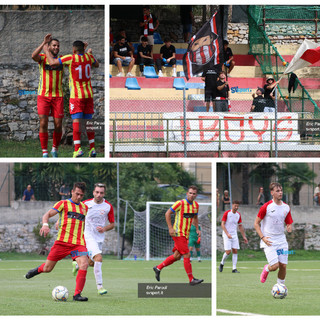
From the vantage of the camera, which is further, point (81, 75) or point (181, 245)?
point (81, 75)

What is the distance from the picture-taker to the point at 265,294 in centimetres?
1072

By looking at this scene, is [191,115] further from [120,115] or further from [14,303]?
[14,303]

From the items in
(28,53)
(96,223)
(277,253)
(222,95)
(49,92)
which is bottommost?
(277,253)

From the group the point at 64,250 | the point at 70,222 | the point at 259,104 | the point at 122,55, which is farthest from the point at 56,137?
the point at 122,55

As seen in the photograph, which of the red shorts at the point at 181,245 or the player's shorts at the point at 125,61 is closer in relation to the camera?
the red shorts at the point at 181,245

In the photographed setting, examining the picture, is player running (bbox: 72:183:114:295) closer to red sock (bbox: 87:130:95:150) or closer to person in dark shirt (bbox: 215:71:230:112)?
red sock (bbox: 87:130:95:150)

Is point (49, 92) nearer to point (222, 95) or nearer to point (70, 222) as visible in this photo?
point (70, 222)

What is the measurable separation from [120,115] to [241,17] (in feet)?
33.6

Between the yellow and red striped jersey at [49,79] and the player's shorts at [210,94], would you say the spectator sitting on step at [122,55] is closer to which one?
the player's shorts at [210,94]

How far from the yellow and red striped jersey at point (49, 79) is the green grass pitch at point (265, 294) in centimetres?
395

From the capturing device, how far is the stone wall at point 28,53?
16.5 meters

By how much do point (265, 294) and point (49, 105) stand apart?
174 inches

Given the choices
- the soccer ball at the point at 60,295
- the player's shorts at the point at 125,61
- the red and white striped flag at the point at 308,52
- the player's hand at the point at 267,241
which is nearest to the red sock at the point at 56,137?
the soccer ball at the point at 60,295

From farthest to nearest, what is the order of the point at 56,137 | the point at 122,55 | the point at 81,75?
the point at 122,55
the point at 56,137
the point at 81,75
